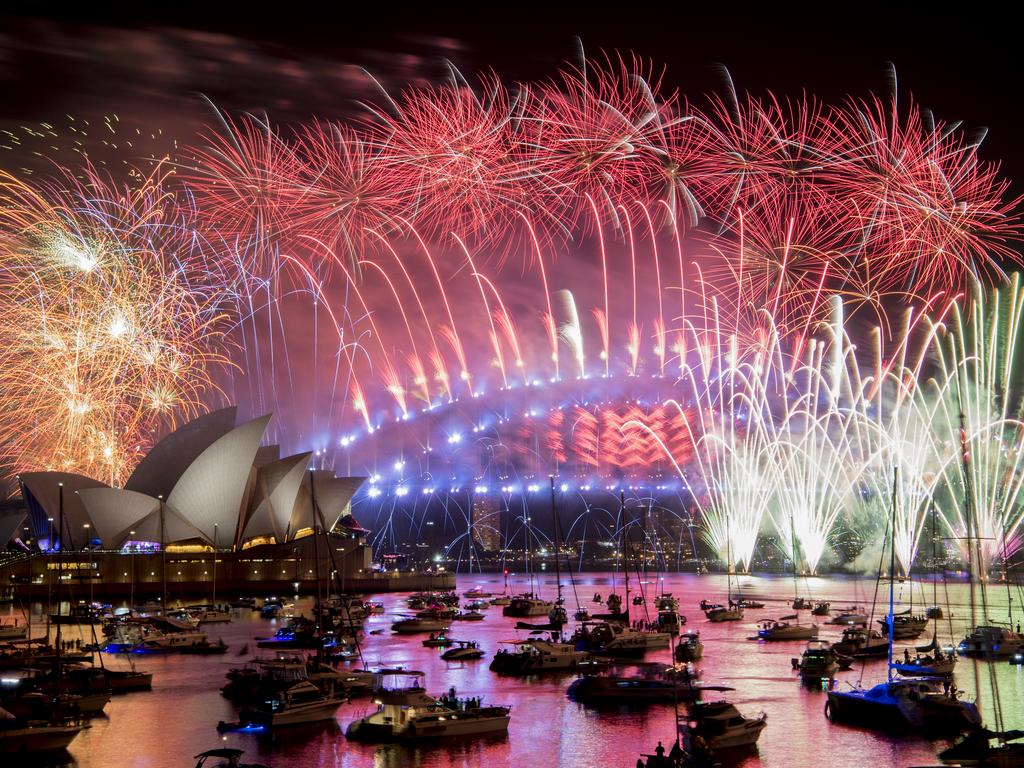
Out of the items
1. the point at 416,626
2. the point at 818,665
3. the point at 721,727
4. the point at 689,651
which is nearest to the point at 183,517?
the point at 416,626

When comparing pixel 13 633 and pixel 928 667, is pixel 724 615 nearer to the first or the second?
pixel 928 667

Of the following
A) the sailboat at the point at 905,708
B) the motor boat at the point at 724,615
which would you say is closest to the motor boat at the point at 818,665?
the sailboat at the point at 905,708

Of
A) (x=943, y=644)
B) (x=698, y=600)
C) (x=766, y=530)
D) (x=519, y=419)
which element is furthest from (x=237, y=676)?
(x=519, y=419)

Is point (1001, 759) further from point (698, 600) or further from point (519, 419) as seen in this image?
point (519, 419)

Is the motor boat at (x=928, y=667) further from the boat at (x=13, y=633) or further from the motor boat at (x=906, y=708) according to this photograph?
the boat at (x=13, y=633)

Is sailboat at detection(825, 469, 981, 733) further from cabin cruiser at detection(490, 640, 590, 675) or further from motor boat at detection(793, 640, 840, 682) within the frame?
cabin cruiser at detection(490, 640, 590, 675)

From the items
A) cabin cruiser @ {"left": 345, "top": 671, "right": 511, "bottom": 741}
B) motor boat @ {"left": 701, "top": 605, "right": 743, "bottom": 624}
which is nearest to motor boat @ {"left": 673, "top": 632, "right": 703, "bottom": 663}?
cabin cruiser @ {"left": 345, "top": 671, "right": 511, "bottom": 741}
